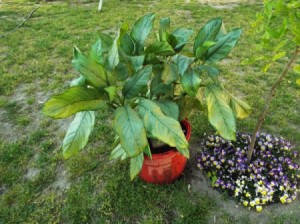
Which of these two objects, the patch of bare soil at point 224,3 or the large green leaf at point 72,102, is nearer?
the large green leaf at point 72,102

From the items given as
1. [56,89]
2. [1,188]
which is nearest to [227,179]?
[1,188]

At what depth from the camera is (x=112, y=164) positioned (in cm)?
271

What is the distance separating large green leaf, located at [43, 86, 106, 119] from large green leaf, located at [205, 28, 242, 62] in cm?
79

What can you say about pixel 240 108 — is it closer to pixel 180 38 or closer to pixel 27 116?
pixel 180 38

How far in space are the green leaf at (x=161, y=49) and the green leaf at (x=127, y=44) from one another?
0.15 metres

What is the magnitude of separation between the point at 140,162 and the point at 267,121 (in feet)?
5.68

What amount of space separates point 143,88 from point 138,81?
9 cm

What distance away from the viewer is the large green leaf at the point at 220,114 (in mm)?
1832

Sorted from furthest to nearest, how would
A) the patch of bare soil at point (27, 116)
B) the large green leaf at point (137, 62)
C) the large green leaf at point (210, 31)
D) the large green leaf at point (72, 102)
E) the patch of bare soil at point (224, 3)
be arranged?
the patch of bare soil at point (224, 3), the patch of bare soil at point (27, 116), the large green leaf at point (210, 31), the large green leaf at point (137, 62), the large green leaf at point (72, 102)

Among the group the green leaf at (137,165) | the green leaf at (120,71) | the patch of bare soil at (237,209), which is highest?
the green leaf at (120,71)

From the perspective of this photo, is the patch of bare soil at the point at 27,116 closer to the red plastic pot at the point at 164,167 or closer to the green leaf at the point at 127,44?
the red plastic pot at the point at 164,167

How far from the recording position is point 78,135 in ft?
5.99

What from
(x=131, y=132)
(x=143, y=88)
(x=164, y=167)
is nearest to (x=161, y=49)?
(x=143, y=88)

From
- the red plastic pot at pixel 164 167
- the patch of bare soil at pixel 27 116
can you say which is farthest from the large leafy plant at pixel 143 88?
the patch of bare soil at pixel 27 116
